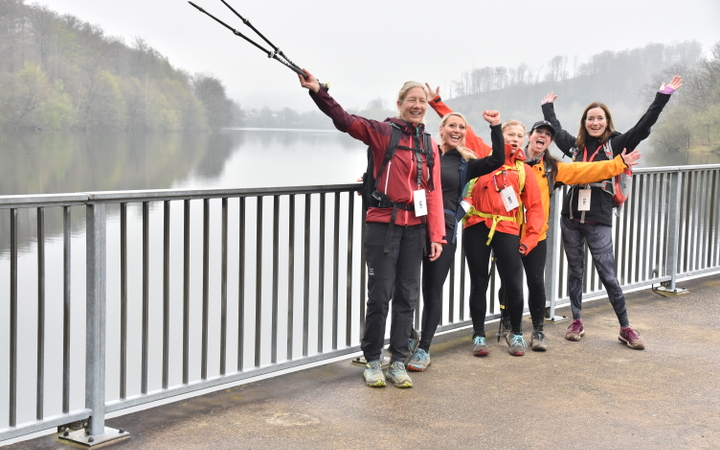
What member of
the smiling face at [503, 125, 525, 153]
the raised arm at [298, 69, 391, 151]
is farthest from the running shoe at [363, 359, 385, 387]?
the smiling face at [503, 125, 525, 153]

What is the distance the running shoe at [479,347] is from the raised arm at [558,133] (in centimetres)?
137

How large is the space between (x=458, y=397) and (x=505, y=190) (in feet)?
4.26

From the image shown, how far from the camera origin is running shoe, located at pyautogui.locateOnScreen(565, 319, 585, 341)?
5.21 meters

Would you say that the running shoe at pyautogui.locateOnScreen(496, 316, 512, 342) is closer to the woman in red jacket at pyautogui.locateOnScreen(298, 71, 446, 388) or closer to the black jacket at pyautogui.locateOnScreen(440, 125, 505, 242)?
the black jacket at pyautogui.locateOnScreen(440, 125, 505, 242)

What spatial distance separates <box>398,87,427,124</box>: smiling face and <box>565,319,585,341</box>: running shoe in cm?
202

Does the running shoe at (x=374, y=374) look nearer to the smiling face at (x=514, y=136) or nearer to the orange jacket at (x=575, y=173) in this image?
the orange jacket at (x=575, y=173)

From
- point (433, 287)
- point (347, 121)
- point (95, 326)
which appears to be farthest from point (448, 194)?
point (95, 326)

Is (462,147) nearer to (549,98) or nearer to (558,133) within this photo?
(558,133)

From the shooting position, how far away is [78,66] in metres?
30.1

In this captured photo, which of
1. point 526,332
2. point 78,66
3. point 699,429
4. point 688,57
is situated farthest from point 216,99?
point 699,429

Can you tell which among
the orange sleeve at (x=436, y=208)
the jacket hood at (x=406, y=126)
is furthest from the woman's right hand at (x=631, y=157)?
the jacket hood at (x=406, y=126)

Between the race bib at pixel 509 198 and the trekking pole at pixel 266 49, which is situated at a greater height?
the trekking pole at pixel 266 49

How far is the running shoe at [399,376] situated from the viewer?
4.12 m

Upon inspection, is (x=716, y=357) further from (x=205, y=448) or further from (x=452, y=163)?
(x=205, y=448)
